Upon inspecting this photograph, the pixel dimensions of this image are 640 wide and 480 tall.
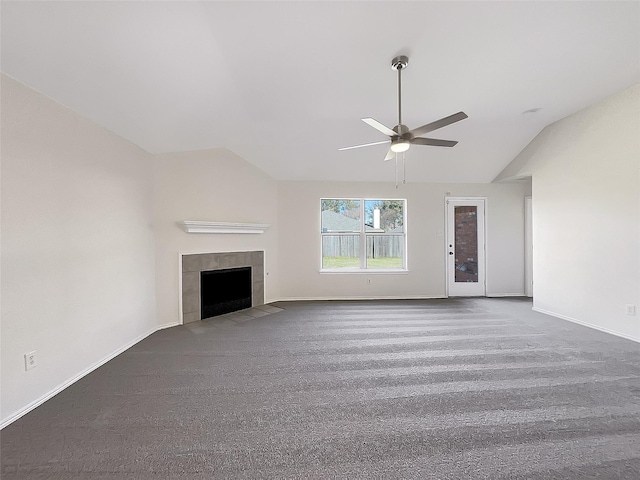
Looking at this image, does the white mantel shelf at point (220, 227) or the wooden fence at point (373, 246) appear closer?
the white mantel shelf at point (220, 227)

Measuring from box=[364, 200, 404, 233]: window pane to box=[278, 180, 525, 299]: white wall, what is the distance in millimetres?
174

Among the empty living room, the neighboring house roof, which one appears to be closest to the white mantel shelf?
the empty living room

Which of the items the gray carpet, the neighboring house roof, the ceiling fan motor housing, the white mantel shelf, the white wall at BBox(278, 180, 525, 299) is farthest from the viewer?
the neighboring house roof

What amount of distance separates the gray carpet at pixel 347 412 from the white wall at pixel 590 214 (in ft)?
1.91

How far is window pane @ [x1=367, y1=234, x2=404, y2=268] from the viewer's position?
19.7ft

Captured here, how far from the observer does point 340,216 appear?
598 centimetres

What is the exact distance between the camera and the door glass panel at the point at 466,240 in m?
5.98

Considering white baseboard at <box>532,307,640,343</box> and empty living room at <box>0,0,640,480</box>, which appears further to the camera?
white baseboard at <box>532,307,640,343</box>

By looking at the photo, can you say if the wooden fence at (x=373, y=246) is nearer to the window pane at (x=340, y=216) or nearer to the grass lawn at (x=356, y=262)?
the grass lawn at (x=356, y=262)

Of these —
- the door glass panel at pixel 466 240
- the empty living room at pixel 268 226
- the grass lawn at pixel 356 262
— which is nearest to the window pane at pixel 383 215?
the grass lawn at pixel 356 262

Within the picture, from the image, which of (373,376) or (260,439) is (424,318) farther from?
(260,439)

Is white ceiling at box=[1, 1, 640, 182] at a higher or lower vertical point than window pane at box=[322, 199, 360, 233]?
higher

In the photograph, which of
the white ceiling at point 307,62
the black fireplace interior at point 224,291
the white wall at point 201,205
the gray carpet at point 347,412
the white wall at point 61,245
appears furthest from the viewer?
the black fireplace interior at point 224,291

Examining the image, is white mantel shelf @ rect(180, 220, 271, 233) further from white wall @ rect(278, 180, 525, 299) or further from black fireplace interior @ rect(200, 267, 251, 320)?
white wall @ rect(278, 180, 525, 299)
